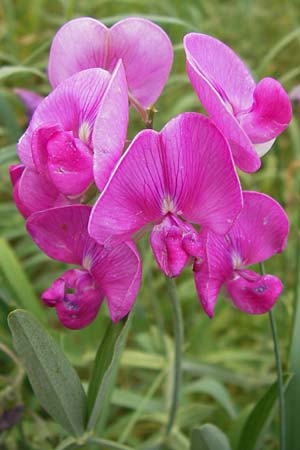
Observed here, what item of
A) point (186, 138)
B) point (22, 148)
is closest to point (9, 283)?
point (22, 148)

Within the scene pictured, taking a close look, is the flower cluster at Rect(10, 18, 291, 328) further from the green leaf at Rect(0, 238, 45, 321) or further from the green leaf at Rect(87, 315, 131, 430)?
the green leaf at Rect(0, 238, 45, 321)

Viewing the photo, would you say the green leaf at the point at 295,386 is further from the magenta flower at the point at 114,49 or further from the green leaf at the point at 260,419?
the magenta flower at the point at 114,49

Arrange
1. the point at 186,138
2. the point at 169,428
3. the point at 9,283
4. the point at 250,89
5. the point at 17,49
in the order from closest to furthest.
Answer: the point at 186,138, the point at 250,89, the point at 169,428, the point at 9,283, the point at 17,49

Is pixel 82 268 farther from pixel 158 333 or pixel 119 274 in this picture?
pixel 158 333

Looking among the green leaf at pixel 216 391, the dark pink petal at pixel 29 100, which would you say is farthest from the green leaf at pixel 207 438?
the dark pink petal at pixel 29 100

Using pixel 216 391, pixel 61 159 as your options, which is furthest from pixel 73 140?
pixel 216 391

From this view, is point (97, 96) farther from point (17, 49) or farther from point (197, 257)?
point (17, 49)
